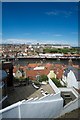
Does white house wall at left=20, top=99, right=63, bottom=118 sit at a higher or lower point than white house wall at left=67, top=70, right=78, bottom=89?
lower

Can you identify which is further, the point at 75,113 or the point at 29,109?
the point at 75,113

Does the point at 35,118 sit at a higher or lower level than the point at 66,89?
lower

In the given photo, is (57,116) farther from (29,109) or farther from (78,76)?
(78,76)

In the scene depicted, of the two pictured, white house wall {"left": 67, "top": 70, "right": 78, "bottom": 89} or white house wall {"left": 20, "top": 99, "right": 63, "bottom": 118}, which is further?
white house wall {"left": 67, "top": 70, "right": 78, "bottom": 89}

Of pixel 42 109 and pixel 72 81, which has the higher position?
pixel 72 81

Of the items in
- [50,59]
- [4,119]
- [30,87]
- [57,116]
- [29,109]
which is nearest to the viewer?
[4,119]

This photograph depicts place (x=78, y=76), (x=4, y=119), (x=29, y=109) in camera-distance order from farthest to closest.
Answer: (x=78, y=76)
(x=29, y=109)
(x=4, y=119)

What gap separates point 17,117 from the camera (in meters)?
3.31

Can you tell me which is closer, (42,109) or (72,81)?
(42,109)

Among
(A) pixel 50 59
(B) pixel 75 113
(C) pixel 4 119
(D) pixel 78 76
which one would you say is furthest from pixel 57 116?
(A) pixel 50 59

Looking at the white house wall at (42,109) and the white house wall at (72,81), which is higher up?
the white house wall at (72,81)

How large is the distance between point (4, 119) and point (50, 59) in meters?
19.4

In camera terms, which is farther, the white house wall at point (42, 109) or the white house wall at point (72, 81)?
the white house wall at point (72, 81)

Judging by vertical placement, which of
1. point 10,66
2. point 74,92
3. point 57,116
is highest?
point 10,66
